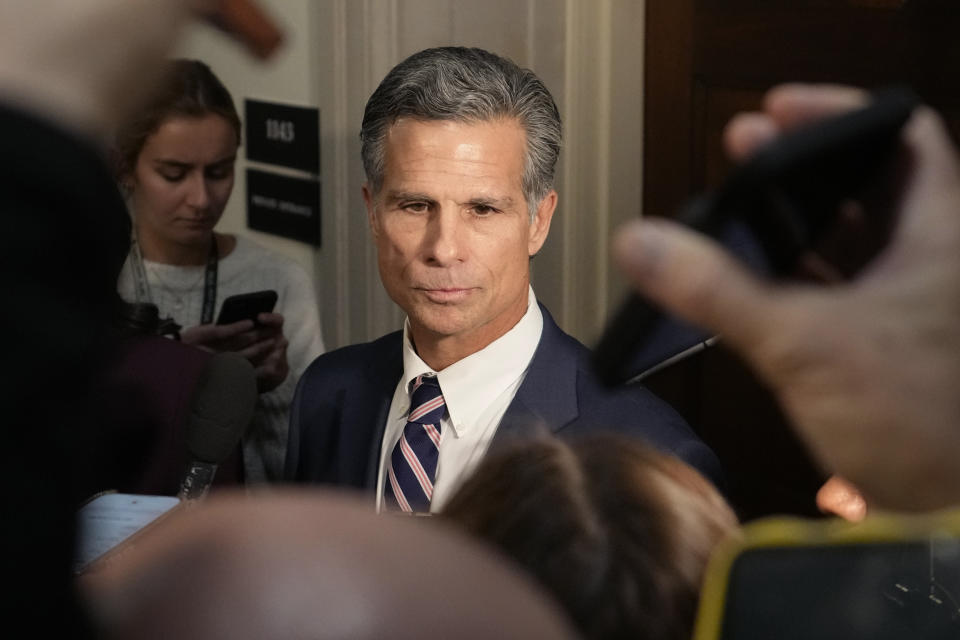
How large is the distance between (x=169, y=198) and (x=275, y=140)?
897mm

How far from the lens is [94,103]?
355 mm

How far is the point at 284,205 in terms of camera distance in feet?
11.3

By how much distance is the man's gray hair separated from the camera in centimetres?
187

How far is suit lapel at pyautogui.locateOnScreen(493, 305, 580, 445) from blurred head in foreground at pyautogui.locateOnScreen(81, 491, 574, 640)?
1.30 metres

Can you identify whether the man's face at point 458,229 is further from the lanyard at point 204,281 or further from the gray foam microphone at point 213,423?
the lanyard at point 204,281

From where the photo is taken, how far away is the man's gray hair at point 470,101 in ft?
6.13

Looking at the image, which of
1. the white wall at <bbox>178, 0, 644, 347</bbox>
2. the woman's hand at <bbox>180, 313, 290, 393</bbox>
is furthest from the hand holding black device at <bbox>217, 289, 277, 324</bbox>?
the white wall at <bbox>178, 0, 644, 347</bbox>

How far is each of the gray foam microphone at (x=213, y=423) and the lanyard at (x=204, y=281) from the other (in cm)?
87

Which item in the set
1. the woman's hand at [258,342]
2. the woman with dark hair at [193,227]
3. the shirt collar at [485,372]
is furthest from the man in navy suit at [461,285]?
the woman with dark hair at [193,227]

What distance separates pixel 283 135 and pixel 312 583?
122 inches

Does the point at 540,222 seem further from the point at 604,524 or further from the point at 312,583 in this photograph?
the point at 312,583

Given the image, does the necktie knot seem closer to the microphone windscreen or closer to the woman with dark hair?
the microphone windscreen

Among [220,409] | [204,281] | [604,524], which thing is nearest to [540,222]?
[220,409]

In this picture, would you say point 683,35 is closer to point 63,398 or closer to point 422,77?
point 422,77
